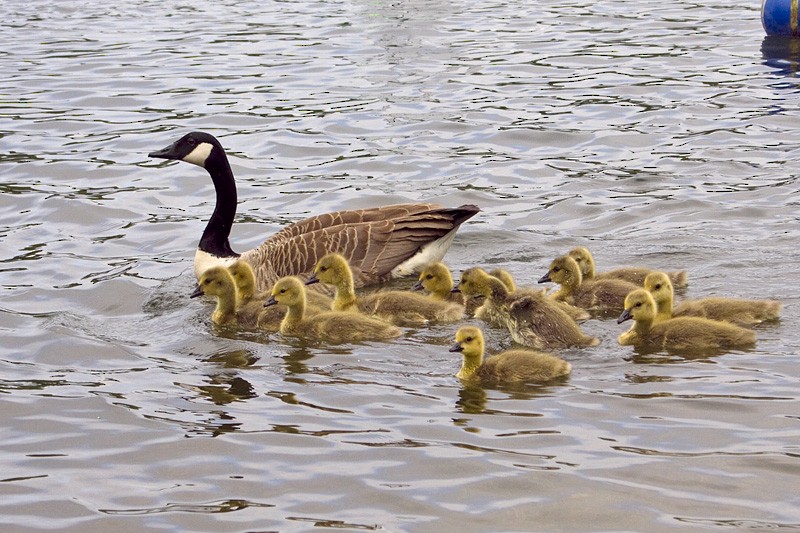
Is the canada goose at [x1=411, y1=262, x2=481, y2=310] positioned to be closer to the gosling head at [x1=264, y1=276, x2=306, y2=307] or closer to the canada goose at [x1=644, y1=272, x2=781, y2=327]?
the gosling head at [x1=264, y1=276, x2=306, y2=307]

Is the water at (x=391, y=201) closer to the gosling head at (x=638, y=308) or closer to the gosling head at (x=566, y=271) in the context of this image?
the gosling head at (x=638, y=308)

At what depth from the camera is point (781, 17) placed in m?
20.1

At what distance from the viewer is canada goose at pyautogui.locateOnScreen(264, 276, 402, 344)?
885 cm

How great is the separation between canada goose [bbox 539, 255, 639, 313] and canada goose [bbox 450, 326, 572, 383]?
1509 mm

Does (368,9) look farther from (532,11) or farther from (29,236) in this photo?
(29,236)

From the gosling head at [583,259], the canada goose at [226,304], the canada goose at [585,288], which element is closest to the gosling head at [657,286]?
the canada goose at [585,288]

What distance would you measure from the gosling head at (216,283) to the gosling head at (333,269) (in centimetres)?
69

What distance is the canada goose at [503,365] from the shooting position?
7.82m

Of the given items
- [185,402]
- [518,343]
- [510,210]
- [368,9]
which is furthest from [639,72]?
[185,402]

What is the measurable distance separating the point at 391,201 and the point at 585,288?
4.09 m

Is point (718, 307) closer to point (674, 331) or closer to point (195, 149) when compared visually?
point (674, 331)

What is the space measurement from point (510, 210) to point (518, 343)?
13.2 feet

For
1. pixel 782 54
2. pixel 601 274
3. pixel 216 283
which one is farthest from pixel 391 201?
pixel 782 54

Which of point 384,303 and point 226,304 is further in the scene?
point 226,304
